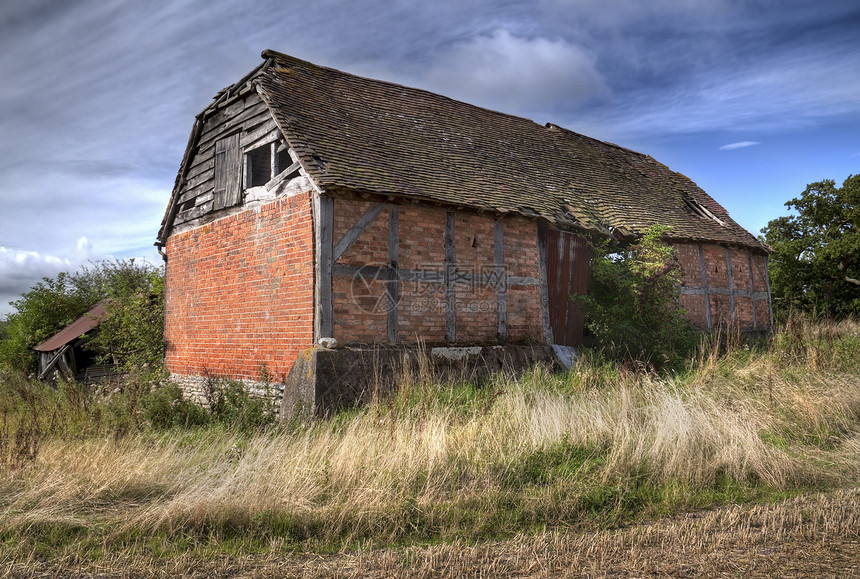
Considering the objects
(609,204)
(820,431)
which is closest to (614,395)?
(820,431)

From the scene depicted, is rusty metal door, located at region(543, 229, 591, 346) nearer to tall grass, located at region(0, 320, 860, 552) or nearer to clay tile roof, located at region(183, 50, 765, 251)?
clay tile roof, located at region(183, 50, 765, 251)

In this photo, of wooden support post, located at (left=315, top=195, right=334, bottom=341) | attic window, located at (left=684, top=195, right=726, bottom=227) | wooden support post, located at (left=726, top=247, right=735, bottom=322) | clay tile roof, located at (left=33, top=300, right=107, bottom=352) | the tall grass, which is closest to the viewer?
the tall grass

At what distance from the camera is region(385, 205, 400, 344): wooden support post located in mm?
8602

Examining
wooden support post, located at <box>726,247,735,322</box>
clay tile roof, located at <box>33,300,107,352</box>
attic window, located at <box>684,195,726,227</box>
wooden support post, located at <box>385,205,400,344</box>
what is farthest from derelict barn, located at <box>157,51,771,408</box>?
clay tile roof, located at <box>33,300,107,352</box>

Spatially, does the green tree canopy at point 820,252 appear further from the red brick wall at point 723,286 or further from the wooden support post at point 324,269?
the wooden support post at point 324,269

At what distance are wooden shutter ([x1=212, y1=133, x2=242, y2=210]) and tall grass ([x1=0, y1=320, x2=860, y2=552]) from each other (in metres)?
4.40

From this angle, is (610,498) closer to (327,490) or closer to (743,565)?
(743,565)

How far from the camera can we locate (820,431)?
21.7 feet

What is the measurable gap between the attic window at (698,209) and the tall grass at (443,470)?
30.7 feet

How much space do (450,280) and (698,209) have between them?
10.5 m

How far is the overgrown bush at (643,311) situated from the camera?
10.7 m

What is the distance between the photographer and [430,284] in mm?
9109

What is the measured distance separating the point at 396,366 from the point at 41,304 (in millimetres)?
15350

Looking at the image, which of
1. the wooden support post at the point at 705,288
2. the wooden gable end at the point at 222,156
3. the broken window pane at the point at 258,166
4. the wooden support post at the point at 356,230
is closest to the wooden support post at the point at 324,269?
the wooden support post at the point at 356,230
